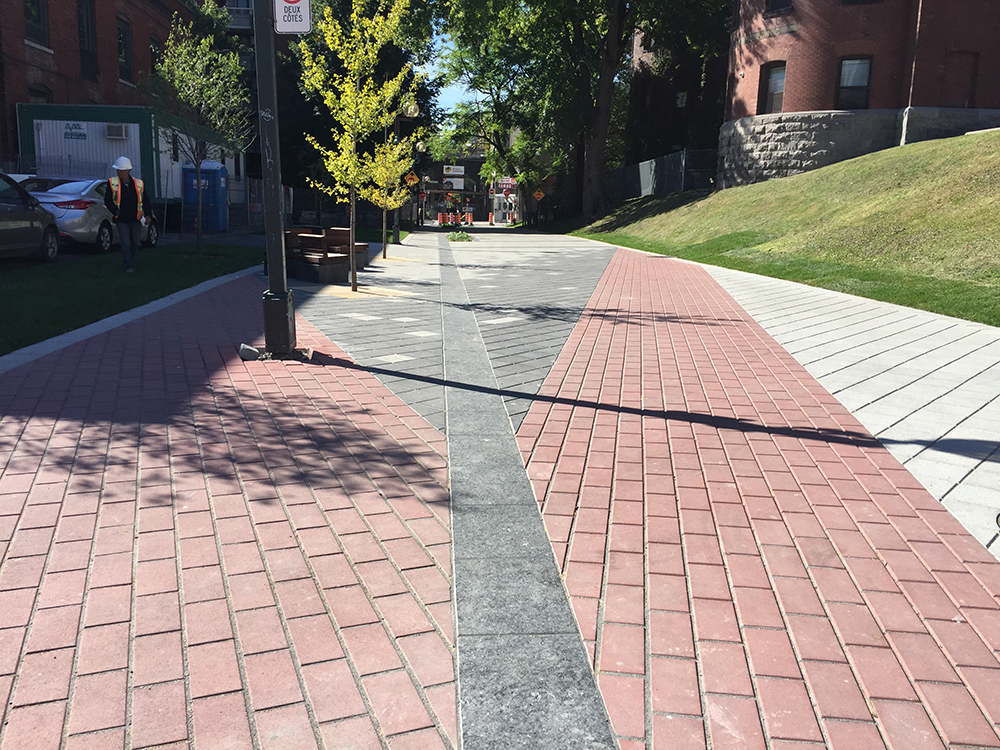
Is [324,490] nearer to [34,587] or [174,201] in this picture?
[34,587]

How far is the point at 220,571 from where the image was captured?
3416 mm

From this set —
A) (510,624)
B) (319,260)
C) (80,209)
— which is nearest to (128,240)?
(319,260)

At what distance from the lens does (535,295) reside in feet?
43.6

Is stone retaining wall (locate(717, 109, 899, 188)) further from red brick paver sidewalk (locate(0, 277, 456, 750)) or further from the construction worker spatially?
red brick paver sidewalk (locate(0, 277, 456, 750))

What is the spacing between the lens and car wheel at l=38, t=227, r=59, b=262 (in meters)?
13.6

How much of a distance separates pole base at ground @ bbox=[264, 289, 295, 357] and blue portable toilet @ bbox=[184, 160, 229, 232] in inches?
759

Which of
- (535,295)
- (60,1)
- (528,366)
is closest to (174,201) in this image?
(60,1)

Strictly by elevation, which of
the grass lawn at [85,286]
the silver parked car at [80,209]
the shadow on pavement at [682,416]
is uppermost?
the silver parked car at [80,209]

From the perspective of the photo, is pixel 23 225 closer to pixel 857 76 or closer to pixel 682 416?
pixel 682 416

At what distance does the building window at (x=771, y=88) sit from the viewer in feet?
98.0

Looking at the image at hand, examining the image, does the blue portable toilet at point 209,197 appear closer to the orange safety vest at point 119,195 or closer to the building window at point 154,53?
the building window at point 154,53

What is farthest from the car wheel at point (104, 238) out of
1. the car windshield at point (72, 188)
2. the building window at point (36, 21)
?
the building window at point (36, 21)

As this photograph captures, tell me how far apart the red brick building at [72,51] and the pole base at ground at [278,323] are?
2000cm

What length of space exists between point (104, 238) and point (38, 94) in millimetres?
13800
